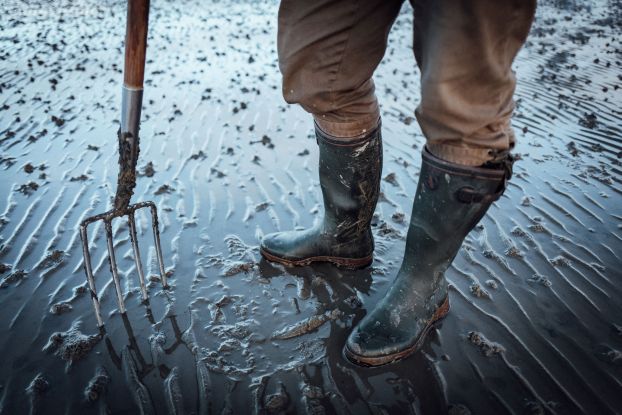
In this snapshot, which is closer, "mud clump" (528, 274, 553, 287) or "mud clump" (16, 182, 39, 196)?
"mud clump" (528, 274, 553, 287)

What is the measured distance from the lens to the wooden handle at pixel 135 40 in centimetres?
161

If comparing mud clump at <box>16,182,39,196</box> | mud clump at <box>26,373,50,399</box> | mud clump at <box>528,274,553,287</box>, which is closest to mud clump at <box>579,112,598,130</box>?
mud clump at <box>528,274,553,287</box>

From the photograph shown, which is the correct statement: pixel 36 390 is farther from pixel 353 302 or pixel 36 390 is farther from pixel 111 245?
pixel 353 302

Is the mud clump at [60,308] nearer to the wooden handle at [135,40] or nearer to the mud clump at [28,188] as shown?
the wooden handle at [135,40]

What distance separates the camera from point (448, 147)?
5.11 feet

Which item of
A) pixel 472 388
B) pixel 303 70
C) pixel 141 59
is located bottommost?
pixel 472 388

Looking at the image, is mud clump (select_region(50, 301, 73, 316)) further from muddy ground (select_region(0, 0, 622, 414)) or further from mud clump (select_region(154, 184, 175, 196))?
mud clump (select_region(154, 184, 175, 196))

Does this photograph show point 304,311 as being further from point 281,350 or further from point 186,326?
point 186,326

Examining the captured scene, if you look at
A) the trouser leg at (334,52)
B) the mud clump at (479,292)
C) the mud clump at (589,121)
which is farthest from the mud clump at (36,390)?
the mud clump at (589,121)

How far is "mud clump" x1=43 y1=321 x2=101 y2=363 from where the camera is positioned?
181 centimetres

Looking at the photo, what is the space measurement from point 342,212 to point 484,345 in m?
0.90

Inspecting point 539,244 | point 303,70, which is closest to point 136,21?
point 303,70

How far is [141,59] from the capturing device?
170 centimetres

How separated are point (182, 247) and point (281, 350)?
3.33 feet
